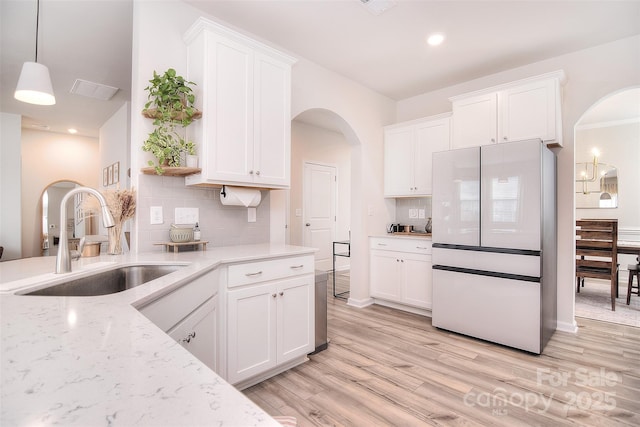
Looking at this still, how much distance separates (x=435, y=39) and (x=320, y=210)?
3600 millimetres

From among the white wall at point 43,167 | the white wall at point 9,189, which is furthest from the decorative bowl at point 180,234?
the white wall at point 43,167

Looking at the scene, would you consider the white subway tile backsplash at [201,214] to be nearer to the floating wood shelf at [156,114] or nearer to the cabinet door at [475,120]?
the floating wood shelf at [156,114]

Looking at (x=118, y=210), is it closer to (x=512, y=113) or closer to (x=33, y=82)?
(x=33, y=82)

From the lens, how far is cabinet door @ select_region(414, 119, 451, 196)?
374 cm

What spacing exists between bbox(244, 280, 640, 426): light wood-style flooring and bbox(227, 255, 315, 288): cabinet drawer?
735 millimetres

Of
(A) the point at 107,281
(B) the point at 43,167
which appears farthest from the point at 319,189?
(B) the point at 43,167

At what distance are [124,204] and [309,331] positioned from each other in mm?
1601

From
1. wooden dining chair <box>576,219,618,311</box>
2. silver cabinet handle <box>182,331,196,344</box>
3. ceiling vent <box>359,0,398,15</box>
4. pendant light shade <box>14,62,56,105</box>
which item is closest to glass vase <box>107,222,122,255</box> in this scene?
silver cabinet handle <box>182,331,196,344</box>

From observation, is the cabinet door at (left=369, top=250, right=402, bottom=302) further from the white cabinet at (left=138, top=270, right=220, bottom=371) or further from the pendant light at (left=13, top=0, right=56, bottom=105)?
the pendant light at (left=13, top=0, right=56, bottom=105)

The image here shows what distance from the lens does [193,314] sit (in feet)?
5.03

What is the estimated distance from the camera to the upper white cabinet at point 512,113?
295 cm

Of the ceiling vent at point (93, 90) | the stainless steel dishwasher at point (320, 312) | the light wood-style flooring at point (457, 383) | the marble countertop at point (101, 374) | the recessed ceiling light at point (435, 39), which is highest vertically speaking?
the recessed ceiling light at point (435, 39)

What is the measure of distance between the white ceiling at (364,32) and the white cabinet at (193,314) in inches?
83.7

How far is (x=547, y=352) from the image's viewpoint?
2635 mm
